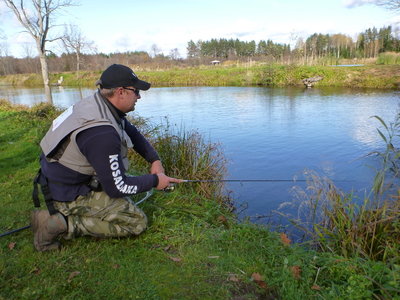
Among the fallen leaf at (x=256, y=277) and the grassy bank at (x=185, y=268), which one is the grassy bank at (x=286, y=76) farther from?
the fallen leaf at (x=256, y=277)

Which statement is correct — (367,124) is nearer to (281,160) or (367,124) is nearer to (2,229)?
(281,160)

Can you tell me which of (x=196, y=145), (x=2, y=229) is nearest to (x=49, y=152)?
(x=2, y=229)

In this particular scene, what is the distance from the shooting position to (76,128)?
8.27 ft

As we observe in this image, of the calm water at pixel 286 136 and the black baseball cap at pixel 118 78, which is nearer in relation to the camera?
the black baseball cap at pixel 118 78

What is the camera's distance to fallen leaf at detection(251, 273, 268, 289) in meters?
2.59

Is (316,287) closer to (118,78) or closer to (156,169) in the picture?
(156,169)

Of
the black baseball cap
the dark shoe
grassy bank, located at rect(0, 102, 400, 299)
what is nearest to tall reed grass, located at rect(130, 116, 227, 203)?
grassy bank, located at rect(0, 102, 400, 299)

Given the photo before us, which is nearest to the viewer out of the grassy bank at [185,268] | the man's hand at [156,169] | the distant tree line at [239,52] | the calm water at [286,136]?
the grassy bank at [185,268]

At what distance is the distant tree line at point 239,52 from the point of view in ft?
127

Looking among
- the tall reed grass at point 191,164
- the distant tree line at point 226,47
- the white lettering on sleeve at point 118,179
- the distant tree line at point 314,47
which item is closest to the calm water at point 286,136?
the tall reed grass at point 191,164

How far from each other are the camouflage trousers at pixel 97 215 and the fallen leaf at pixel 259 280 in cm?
121

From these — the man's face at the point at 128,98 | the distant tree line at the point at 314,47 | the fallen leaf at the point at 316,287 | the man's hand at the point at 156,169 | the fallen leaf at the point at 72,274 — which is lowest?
the fallen leaf at the point at 316,287

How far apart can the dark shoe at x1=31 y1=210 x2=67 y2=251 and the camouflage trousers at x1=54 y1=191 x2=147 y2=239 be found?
2.8 inches

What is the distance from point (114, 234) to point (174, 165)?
7.39 ft
